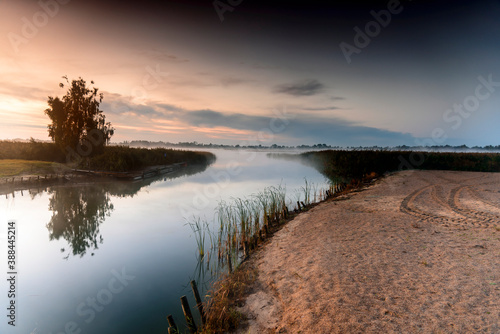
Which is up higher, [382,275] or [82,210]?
[382,275]

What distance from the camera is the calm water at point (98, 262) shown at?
6223 mm

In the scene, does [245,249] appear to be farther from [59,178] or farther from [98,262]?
[59,178]

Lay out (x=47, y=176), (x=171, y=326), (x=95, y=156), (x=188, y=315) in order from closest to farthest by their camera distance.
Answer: (x=171, y=326) → (x=188, y=315) → (x=47, y=176) → (x=95, y=156)

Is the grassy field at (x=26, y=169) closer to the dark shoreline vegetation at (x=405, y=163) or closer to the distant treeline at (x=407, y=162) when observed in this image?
the dark shoreline vegetation at (x=405, y=163)

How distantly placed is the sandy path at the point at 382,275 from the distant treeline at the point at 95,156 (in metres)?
26.1

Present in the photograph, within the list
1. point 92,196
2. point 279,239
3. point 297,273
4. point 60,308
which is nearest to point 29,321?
point 60,308

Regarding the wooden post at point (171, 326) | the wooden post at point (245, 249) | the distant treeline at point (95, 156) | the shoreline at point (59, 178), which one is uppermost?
the distant treeline at point (95, 156)

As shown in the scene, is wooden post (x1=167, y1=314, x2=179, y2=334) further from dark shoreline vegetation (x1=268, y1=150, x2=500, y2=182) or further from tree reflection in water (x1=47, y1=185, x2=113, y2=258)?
dark shoreline vegetation (x1=268, y1=150, x2=500, y2=182)

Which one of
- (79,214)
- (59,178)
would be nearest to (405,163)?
(79,214)

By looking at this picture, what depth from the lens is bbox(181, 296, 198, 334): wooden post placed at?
505cm

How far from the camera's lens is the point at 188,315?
16.7ft

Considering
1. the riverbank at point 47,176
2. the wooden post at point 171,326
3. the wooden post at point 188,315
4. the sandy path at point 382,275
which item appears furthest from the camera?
the riverbank at point 47,176

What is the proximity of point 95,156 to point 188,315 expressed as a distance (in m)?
30.5

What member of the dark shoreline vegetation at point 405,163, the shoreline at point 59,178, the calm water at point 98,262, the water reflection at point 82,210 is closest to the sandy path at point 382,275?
the calm water at point 98,262
